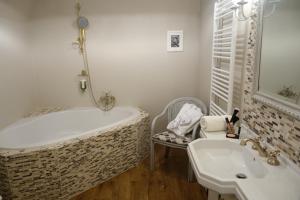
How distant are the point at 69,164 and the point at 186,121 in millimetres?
1384

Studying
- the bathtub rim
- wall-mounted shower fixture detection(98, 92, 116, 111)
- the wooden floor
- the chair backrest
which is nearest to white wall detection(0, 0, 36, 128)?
the bathtub rim

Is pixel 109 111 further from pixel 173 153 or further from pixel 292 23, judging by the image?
pixel 292 23

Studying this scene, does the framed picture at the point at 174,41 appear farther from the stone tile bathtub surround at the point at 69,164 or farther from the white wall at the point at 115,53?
the stone tile bathtub surround at the point at 69,164

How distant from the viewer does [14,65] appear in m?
2.88

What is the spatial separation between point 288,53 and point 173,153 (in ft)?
7.43

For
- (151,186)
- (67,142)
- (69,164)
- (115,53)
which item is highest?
(115,53)

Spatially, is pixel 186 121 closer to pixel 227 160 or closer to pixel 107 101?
pixel 227 160

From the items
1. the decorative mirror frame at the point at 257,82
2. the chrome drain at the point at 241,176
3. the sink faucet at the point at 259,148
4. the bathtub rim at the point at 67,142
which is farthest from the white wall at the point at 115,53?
the chrome drain at the point at 241,176

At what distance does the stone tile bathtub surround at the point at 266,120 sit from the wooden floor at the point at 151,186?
1097mm

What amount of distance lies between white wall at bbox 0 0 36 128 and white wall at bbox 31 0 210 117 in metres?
0.18

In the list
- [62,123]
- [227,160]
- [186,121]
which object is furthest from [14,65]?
[227,160]

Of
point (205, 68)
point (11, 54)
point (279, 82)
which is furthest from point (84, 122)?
point (279, 82)

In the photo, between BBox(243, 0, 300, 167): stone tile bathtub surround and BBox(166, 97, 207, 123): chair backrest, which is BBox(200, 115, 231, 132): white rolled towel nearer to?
BBox(243, 0, 300, 167): stone tile bathtub surround

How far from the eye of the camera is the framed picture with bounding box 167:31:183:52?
3.29 m
